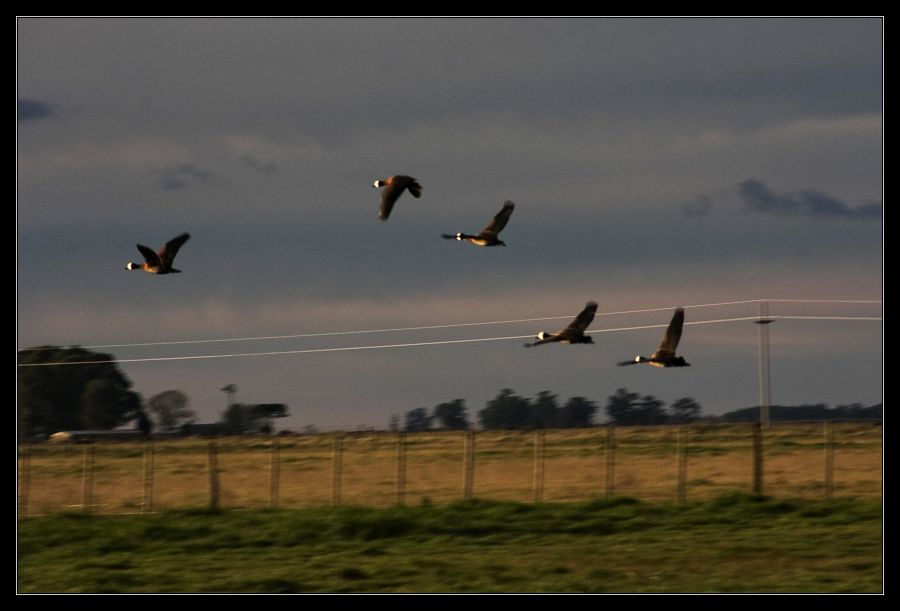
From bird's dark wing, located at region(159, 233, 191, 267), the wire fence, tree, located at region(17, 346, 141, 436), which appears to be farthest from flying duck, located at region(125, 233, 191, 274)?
tree, located at region(17, 346, 141, 436)

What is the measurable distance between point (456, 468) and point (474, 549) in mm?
24957

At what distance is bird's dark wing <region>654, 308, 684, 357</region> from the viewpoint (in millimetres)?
27844

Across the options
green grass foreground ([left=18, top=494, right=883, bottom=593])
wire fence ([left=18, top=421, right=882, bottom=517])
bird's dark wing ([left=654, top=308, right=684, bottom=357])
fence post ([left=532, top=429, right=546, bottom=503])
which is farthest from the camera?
wire fence ([left=18, top=421, right=882, bottom=517])

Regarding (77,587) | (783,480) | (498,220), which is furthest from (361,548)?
(783,480)

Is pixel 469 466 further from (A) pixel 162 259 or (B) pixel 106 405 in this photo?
(B) pixel 106 405

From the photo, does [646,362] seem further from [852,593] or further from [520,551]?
[852,593]

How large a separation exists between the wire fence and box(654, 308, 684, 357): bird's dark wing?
224 inches

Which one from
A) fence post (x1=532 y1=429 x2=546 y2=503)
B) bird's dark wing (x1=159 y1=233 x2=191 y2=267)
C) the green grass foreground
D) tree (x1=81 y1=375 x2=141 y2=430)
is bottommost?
the green grass foreground

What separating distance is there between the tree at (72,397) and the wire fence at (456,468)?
907 inches

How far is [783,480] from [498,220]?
14.4 m

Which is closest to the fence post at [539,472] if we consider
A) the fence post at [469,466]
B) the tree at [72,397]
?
the fence post at [469,466]

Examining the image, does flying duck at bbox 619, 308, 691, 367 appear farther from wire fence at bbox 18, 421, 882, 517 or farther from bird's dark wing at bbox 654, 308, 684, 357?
wire fence at bbox 18, 421, 882, 517

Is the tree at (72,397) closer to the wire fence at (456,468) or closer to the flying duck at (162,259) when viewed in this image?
the wire fence at (456,468)

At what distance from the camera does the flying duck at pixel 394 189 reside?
28.9m
